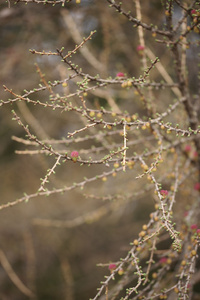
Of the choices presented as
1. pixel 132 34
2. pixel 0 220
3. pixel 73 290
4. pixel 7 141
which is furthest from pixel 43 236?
pixel 132 34

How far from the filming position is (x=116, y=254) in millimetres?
3305

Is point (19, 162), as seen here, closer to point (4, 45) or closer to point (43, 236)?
point (43, 236)

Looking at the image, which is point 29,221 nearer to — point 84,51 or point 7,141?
point 7,141

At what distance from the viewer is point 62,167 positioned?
467 centimetres

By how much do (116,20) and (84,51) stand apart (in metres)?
0.64

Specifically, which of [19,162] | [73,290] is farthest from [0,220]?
[73,290]

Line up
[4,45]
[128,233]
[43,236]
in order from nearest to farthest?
[4,45]
[128,233]
[43,236]

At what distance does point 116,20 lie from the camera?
268cm

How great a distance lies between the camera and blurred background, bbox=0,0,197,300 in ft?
8.30

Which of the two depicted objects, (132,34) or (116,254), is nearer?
(132,34)

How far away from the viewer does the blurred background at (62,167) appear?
2.53 m

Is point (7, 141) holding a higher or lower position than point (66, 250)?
higher

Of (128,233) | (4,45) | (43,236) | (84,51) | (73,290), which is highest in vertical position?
(4,45)

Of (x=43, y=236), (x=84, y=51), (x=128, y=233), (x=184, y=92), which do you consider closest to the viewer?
(x=184, y=92)
